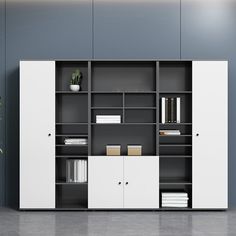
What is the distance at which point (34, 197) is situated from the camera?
570 centimetres

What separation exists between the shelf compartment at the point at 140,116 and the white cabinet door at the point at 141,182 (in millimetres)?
652

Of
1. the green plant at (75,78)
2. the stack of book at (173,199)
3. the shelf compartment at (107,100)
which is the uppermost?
the green plant at (75,78)

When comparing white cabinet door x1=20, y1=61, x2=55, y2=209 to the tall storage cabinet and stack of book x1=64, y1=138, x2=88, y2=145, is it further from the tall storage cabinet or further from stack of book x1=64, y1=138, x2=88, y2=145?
stack of book x1=64, y1=138, x2=88, y2=145

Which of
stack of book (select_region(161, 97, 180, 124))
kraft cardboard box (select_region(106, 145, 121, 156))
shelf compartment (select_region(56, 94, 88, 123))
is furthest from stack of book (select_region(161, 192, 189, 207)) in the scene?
shelf compartment (select_region(56, 94, 88, 123))

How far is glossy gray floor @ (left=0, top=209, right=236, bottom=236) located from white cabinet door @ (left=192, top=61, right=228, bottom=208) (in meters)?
0.28

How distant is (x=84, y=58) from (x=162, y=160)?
1819 mm

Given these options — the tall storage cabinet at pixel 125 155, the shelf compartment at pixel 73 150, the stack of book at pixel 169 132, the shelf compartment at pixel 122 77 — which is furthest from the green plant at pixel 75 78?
the stack of book at pixel 169 132

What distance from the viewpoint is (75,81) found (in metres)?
5.91

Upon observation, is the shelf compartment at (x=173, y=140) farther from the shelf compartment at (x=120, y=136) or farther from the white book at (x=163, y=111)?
the white book at (x=163, y=111)

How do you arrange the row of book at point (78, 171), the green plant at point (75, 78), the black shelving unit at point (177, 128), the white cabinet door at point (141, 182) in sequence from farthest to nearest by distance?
the black shelving unit at point (177, 128)
the green plant at point (75, 78)
the row of book at point (78, 171)
the white cabinet door at point (141, 182)

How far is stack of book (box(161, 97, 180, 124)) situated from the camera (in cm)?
579

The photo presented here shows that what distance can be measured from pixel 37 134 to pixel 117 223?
159 centimetres

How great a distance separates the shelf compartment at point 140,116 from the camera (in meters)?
6.15

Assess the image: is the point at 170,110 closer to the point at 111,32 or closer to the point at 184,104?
the point at 184,104
